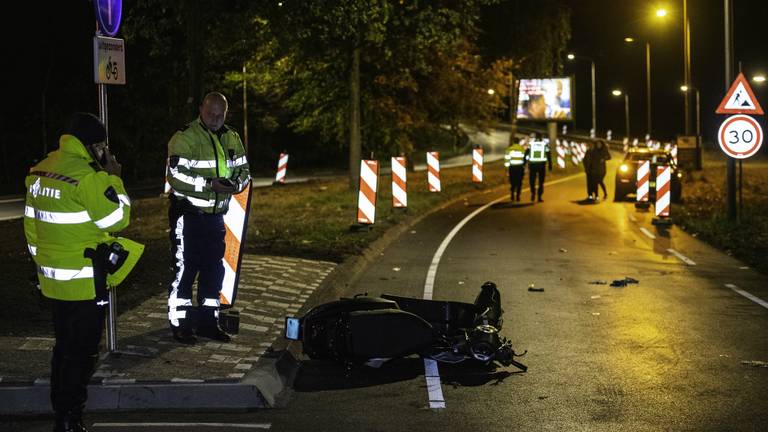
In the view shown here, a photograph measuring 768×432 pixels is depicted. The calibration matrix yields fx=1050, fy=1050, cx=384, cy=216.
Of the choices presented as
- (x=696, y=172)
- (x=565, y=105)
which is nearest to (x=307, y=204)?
(x=696, y=172)

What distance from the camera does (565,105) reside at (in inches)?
2345

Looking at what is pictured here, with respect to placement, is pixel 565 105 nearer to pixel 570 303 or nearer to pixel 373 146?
pixel 373 146

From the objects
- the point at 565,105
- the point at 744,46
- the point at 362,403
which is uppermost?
the point at 744,46

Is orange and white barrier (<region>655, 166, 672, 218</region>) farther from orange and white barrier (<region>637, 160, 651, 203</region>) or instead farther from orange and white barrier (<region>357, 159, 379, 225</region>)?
orange and white barrier (<region>357, 159, 379, 225</region>)

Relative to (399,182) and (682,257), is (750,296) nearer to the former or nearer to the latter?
(682,257)

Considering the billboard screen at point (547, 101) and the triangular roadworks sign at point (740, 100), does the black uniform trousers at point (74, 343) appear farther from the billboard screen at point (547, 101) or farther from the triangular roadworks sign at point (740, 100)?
the billboard screen at point (547, 101)

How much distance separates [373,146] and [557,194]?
7982 mm

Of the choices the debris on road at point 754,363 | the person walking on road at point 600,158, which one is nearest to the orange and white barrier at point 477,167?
the person walking on road at point 600,158

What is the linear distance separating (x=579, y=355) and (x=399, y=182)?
48.0 ft

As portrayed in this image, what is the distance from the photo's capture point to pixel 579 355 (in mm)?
8969

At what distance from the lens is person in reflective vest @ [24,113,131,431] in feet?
20.3

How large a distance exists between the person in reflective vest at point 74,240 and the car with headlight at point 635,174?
22678 millimetres

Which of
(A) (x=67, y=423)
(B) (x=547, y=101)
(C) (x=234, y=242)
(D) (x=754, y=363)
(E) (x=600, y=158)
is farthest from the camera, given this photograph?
(B) (x=547, y=101)

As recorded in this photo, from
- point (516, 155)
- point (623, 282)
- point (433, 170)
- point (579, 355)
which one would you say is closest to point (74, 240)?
point (579, 355)
